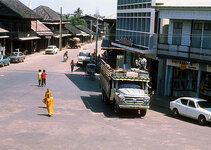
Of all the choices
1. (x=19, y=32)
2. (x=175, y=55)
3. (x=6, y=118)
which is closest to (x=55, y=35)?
(x=19, y=32)

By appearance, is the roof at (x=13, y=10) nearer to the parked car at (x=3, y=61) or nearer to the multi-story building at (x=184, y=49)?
the parked car at (x=3, y=61)

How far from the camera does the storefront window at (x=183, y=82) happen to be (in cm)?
3228

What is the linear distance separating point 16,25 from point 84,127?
166ft

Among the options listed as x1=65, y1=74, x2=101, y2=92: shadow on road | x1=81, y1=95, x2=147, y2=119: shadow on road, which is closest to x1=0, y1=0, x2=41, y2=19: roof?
x1=65, y1=74, x2=101, y2=92: shadow on road

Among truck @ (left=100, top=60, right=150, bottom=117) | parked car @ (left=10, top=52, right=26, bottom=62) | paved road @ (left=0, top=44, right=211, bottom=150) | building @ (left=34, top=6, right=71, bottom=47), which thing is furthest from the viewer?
building @ (left=34, top=6, right=71, bottom=47)

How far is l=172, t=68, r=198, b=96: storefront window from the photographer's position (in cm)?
3228

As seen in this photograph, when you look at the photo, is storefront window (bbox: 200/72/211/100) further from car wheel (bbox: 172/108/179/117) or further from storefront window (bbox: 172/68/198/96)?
car wheel (bbox: 172/108/179/117)

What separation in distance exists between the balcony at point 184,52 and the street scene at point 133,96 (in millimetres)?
85

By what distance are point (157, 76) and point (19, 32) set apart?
1437 inches

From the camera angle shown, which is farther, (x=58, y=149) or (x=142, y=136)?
(x=142, y=136)

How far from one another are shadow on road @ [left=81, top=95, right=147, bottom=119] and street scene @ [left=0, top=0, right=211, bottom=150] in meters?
0.02

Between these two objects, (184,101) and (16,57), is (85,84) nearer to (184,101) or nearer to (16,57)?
(184,101)

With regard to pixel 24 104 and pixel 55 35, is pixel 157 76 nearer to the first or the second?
pixel 24 104

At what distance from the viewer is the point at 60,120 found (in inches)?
830
